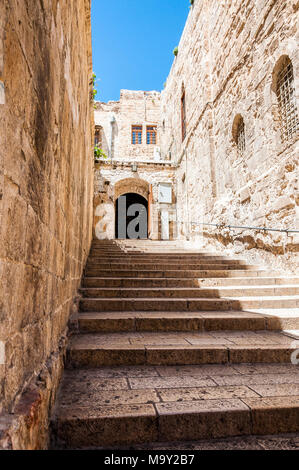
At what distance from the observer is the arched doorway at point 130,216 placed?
55.3 ft

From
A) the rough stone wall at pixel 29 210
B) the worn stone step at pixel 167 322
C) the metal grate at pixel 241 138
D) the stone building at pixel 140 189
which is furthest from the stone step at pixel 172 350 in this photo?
the stone building at pixel 140 189

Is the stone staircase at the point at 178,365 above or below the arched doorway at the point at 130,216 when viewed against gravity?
below

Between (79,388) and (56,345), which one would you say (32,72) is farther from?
(79,388)

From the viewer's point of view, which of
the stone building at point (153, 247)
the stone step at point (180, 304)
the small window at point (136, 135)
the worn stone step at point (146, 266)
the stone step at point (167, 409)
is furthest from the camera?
the small window at point (136, 135)

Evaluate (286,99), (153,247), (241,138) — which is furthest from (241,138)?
(153,247)

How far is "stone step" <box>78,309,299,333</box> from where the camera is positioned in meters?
2.98

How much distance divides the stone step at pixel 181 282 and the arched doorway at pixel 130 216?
471 inches

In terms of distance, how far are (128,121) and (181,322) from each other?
708 inches

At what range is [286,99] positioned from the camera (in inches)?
201

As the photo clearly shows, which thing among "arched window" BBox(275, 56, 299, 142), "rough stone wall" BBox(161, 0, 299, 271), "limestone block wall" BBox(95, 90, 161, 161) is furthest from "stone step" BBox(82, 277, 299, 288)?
"limestone block wall" BBox(95, 90, 161, 161)

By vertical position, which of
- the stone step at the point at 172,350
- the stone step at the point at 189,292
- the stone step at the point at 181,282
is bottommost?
the stone step at the point at 172,350

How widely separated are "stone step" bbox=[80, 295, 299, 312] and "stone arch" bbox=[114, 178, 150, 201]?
1023cm

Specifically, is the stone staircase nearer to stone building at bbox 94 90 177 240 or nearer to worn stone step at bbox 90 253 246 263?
worn stone step at bbox 90 253 246 263

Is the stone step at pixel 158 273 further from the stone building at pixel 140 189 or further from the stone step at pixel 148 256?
the stone building at pixel 140 189
